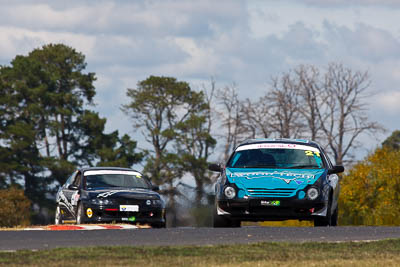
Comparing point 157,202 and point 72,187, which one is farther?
point 72,187

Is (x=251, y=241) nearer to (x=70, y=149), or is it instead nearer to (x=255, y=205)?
(x=255, y=205)

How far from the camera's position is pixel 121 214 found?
822 inches

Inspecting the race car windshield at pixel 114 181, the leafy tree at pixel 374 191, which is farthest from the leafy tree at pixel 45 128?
the race car windshield at pixel 114 181

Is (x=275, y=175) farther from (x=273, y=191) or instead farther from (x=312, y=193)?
(x=312, y=193)

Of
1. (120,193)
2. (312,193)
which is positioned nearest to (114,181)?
(120,193)

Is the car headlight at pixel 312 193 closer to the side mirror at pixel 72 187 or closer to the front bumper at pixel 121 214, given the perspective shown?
the front bumper at pixel 121 214

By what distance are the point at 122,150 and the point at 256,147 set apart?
49.1 metres

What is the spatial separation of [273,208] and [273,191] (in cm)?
30

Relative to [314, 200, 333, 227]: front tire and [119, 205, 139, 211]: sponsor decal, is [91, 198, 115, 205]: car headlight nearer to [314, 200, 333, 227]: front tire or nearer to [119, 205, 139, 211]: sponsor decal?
[119, 205, 139, 211]: sponsor decal

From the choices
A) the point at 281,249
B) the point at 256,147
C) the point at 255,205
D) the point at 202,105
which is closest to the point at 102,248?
the point at 281,249

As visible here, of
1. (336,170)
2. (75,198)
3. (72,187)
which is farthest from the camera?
(72,187)

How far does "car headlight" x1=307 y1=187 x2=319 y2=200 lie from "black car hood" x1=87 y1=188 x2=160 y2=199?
13.8 feet

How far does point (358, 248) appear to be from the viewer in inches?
522

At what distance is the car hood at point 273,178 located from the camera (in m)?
18.2
